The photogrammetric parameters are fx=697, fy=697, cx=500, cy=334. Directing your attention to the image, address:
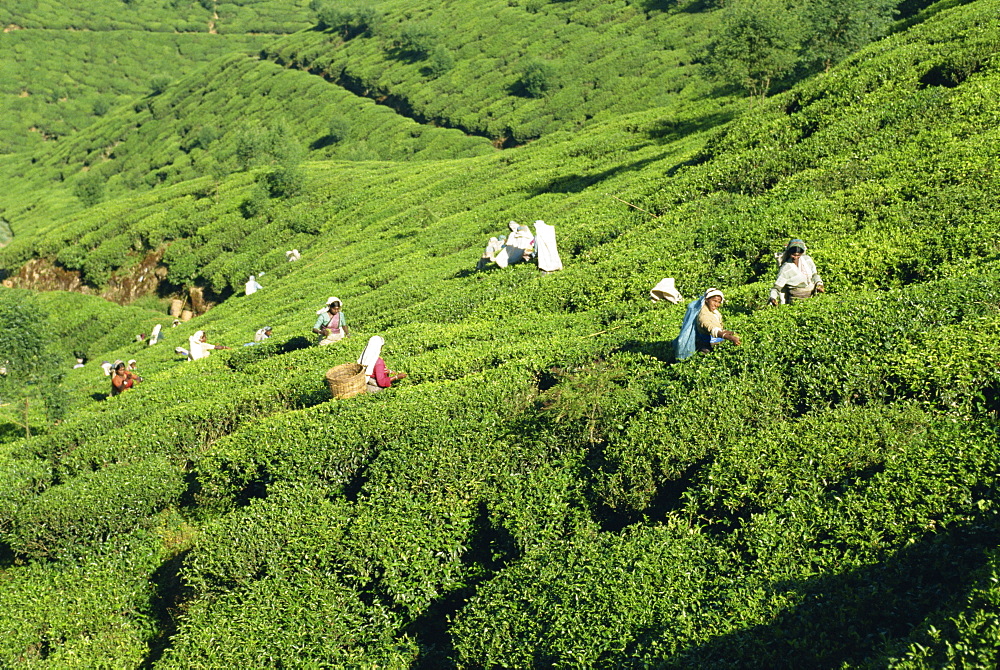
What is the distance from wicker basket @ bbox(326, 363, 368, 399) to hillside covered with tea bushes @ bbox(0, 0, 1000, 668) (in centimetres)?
65

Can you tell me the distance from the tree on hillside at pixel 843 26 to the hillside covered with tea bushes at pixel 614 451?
7760 millimetres

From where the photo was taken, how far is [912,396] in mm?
9852

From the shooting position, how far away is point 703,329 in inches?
473

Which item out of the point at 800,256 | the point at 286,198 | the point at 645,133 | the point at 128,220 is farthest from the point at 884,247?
the point at 128,220

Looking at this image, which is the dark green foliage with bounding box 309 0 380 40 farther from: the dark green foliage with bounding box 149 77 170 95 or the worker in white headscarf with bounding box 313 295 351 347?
the worker in white headscarf with bounding box 313 295 351 347

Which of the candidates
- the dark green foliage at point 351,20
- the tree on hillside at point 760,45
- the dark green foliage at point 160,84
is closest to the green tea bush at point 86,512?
the tree on hillside at point 760,45

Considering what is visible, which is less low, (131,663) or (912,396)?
(912,396)

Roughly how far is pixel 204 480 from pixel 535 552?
7.19 meters

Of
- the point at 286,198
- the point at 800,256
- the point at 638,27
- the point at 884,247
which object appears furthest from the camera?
the point at 638,27

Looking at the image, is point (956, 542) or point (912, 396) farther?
point (912, 396)

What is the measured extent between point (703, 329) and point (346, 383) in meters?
7.13

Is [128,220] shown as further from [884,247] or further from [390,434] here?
[884,247]

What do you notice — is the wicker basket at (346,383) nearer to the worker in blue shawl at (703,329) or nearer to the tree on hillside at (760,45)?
the worker in blue shawl at (703,329)

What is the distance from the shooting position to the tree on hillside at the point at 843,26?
34000 millimetres
